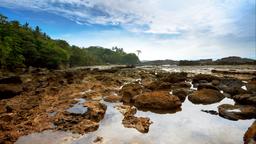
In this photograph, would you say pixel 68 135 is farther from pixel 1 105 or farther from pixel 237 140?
pixel 1 105

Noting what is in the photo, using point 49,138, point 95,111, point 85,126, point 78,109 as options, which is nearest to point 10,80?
point 78,109

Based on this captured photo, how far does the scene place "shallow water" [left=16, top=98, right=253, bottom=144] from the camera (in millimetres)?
8992

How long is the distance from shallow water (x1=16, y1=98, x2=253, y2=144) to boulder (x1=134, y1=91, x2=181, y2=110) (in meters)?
1.24

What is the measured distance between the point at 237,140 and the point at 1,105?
13331 mm

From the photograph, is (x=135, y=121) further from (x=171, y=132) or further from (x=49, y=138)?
(x=49, y=138)

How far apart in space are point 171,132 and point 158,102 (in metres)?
3.94

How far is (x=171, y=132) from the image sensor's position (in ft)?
32.5

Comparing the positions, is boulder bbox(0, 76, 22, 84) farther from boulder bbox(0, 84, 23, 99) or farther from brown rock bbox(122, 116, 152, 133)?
brown rock bbox(122, 116, 152, 133)

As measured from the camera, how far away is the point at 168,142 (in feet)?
28.9

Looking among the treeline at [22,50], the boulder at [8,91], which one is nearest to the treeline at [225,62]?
the treeline at [22,50]

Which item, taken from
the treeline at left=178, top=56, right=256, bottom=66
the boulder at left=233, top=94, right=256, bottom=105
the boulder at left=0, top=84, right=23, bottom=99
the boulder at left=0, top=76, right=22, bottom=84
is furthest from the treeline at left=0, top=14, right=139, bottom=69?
the treeline at left=178, top=56, right=256, bottom=66

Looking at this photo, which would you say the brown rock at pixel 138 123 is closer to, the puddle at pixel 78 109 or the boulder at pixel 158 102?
the boulder at pixel 158 102

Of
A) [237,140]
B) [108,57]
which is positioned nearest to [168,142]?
[237,140]

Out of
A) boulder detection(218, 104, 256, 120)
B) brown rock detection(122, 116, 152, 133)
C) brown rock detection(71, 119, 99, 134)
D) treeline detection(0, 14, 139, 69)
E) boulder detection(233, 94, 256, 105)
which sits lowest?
brown rock detection(71, 119, 99, 134)
